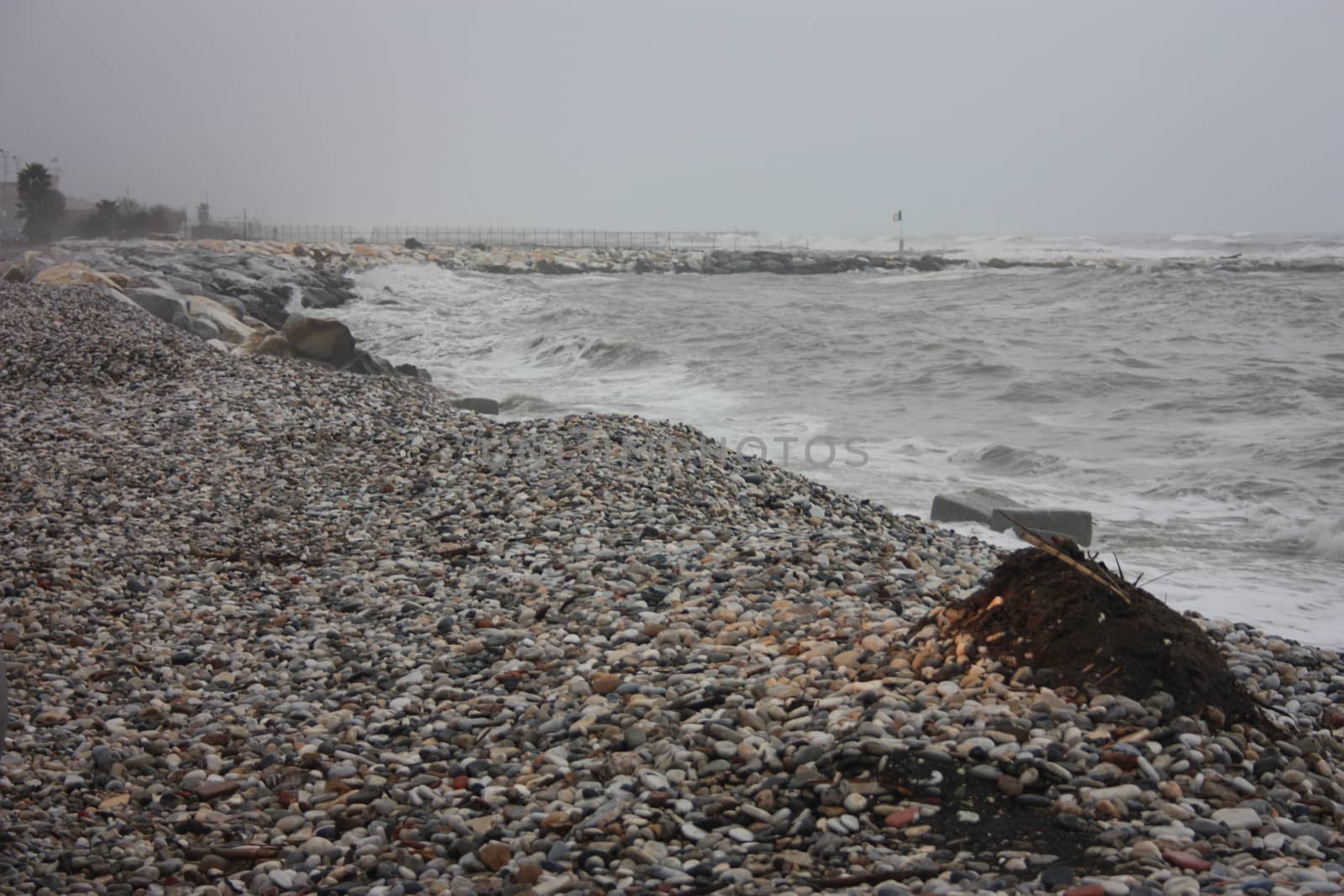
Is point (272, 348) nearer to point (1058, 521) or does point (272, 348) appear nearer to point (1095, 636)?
point (1058, 521)

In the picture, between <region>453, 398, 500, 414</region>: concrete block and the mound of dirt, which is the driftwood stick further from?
<region>453, 398, 500, 414</region>: concrete block

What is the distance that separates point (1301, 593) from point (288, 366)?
1036cm

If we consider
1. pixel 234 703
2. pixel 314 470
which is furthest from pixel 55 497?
pixel 234 703

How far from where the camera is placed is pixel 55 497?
6727 millimetres

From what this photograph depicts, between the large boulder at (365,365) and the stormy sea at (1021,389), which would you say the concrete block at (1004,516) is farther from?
the large boulder at (365,365)

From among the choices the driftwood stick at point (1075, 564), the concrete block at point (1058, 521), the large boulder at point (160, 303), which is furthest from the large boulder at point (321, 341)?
the driftwood stick at point (1075, 564)

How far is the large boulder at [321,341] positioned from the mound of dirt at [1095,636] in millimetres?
11989

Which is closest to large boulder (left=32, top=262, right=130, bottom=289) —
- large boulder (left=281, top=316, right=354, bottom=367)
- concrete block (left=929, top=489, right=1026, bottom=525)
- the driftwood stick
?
large boulder (left=281, top=316, right=354, bottom=367)

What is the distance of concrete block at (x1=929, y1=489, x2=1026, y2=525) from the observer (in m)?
8.34

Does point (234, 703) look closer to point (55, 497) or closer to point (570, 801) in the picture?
point (570, 801)

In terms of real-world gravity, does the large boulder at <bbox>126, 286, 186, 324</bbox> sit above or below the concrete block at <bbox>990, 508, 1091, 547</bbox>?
above

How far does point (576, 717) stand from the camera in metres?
3.82

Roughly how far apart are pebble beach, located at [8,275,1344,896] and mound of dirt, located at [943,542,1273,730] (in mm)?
93

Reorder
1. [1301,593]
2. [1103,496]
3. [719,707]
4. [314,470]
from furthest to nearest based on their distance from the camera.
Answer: [1103,496], [314,470], [1301,593], [719,707]
